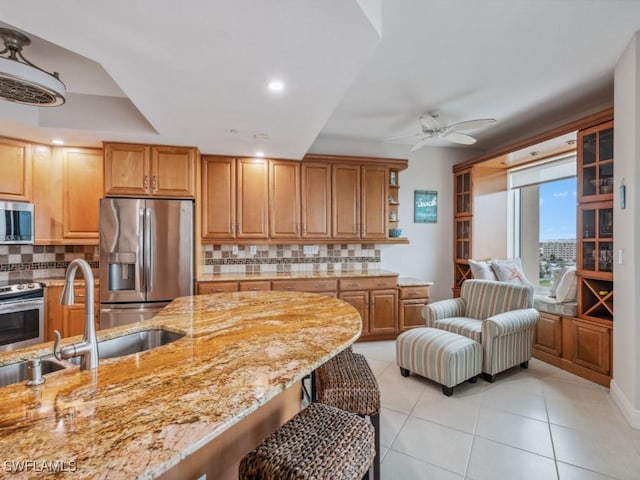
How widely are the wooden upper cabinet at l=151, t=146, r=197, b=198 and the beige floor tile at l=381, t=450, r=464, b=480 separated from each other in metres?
3.07

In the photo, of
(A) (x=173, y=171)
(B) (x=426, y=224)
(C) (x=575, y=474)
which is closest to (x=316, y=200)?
(A) (x=173, y=171)

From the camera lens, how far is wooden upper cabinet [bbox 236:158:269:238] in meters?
3.99

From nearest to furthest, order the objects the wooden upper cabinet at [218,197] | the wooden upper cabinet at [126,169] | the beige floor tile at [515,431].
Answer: the beige floor tile at [515,431] < the wooden upper cabinet at [126,169] < the wooden upper cabinet at [218,197]

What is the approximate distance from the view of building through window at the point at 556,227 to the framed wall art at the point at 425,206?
1.38m

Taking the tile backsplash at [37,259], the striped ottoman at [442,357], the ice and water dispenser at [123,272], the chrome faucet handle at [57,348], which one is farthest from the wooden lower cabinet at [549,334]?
the tile backsplash at [37,259]

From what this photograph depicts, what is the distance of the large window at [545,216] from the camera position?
3.94 m

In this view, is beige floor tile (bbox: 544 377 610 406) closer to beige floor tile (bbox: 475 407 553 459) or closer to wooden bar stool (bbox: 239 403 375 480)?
beige floor tile (bbox: 475 407 553 459)

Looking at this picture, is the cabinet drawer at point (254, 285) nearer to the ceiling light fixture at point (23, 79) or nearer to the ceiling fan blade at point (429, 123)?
the ceiling light fixture at point (23, 79)

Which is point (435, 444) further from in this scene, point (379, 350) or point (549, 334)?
point (549, 334)

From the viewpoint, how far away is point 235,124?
9.39ft

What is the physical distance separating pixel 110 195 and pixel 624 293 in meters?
4.64

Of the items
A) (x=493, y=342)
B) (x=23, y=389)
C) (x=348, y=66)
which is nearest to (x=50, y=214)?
(x=23, y=389)

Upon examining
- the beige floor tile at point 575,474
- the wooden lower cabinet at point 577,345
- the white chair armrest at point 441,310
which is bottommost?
the beige floor tile at point 575,474

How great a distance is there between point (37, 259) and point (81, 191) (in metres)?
0.94
